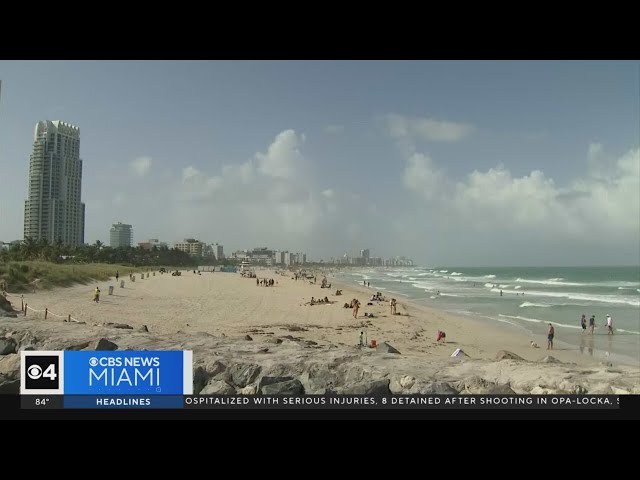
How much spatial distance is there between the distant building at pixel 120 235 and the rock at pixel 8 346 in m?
1.30

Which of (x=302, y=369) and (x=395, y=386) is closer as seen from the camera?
(x=395, y=386)

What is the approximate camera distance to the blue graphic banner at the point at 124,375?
2578 mm

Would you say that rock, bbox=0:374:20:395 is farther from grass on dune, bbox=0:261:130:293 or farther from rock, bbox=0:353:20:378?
grass on dune, bbox=0:261:130:293

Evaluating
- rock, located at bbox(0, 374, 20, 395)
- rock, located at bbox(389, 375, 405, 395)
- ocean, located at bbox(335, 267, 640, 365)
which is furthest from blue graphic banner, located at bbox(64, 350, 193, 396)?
ocean, located at bbox(335, 267, 640, 365)

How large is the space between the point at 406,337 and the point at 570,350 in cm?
332

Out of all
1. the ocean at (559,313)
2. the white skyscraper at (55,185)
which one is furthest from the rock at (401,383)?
the white skyscraper at (55,185)

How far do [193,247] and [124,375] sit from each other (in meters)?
2.16

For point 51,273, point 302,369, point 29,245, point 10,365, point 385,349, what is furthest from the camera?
point 385,349

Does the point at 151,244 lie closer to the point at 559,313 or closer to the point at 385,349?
the point at 385,349

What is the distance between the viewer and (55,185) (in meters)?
3.37

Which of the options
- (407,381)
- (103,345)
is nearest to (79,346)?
(103,345)

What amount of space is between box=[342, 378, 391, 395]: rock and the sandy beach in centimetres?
147

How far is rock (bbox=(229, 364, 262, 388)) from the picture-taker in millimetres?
3301
